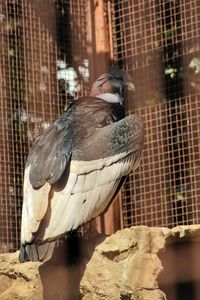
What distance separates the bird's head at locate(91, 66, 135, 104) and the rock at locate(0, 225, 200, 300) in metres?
0.94

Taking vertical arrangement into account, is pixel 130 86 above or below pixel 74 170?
above

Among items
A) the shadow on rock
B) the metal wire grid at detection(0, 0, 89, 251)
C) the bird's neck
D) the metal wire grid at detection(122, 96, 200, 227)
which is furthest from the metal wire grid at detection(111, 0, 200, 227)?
the shadow on rock

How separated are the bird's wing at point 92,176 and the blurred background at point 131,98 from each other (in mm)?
638

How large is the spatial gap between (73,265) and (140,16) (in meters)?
1.48

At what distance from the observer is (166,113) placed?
4387mm

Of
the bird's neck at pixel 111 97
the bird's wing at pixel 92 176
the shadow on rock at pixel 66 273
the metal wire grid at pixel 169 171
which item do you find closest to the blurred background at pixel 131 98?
the metal wire grid at pixel 169 171

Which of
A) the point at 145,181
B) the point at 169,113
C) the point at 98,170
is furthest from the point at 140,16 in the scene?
the point at 98,170

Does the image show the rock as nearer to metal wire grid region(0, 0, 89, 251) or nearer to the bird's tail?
the bird's tail

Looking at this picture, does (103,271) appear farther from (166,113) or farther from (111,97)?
(166,113)

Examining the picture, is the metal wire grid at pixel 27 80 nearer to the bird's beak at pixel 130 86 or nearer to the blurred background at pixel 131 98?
the blurred background at pixel 131 98

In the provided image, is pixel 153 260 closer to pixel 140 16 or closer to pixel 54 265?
pixel 54 265

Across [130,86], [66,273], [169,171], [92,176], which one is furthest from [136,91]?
[66,273]

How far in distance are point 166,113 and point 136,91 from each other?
0.18 metres

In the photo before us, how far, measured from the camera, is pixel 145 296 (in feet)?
10.1
